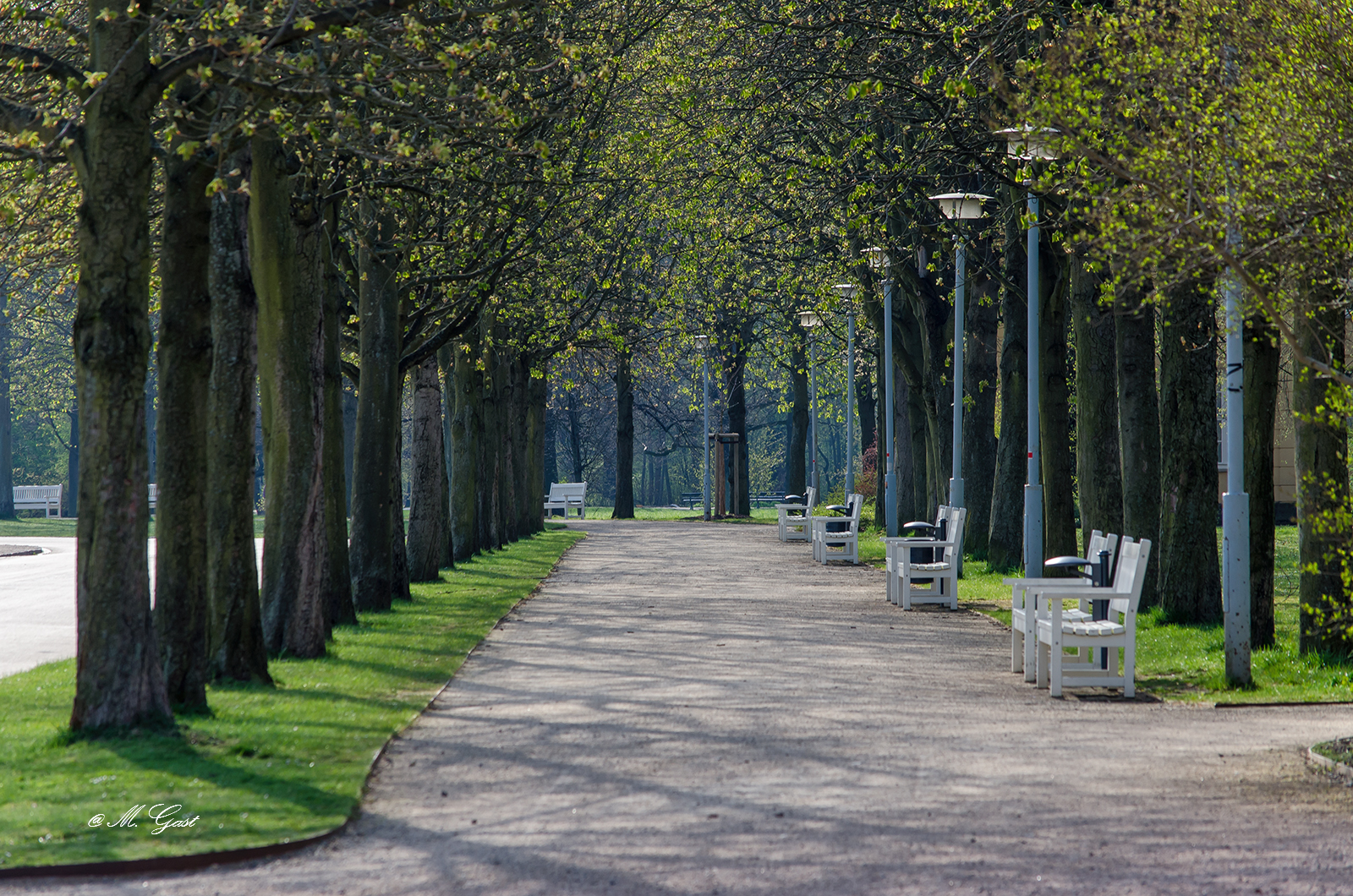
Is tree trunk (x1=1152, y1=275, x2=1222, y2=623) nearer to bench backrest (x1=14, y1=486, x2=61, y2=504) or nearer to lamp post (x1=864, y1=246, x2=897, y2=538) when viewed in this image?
lamp post (x1=864, y1=246, x2=897, y2=538)

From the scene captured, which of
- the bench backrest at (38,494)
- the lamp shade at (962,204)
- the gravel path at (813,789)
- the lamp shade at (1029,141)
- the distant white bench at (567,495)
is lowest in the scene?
the gravel path at (813,789)

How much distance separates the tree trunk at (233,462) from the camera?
35.9ft

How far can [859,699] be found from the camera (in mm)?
10359

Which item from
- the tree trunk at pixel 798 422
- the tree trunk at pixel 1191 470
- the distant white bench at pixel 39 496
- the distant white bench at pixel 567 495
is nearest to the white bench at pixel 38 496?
the distant white bench at pixel 39 496

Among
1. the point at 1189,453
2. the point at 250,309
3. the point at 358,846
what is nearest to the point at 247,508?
the point at 250,309

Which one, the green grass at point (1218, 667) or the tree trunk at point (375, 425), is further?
the tree trunk at point (375, 425)

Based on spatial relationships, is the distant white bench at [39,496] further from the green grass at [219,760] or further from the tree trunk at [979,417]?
the green grass at [219,760]

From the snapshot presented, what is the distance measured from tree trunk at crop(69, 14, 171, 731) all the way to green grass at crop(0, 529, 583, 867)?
38 centimetres

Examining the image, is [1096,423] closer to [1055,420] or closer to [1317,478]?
[1055,420]

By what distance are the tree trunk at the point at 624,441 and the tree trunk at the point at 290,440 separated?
32109 mm

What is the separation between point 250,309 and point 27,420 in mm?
61624

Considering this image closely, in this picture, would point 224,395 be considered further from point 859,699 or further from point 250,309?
point 859,699

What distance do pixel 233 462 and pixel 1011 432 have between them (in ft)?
46.6

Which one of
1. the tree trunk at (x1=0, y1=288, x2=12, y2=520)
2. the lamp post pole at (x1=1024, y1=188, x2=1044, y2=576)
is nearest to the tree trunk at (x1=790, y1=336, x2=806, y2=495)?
the lamp post pole at (x1=1024, y1=188, x2=1044, y2=576)
